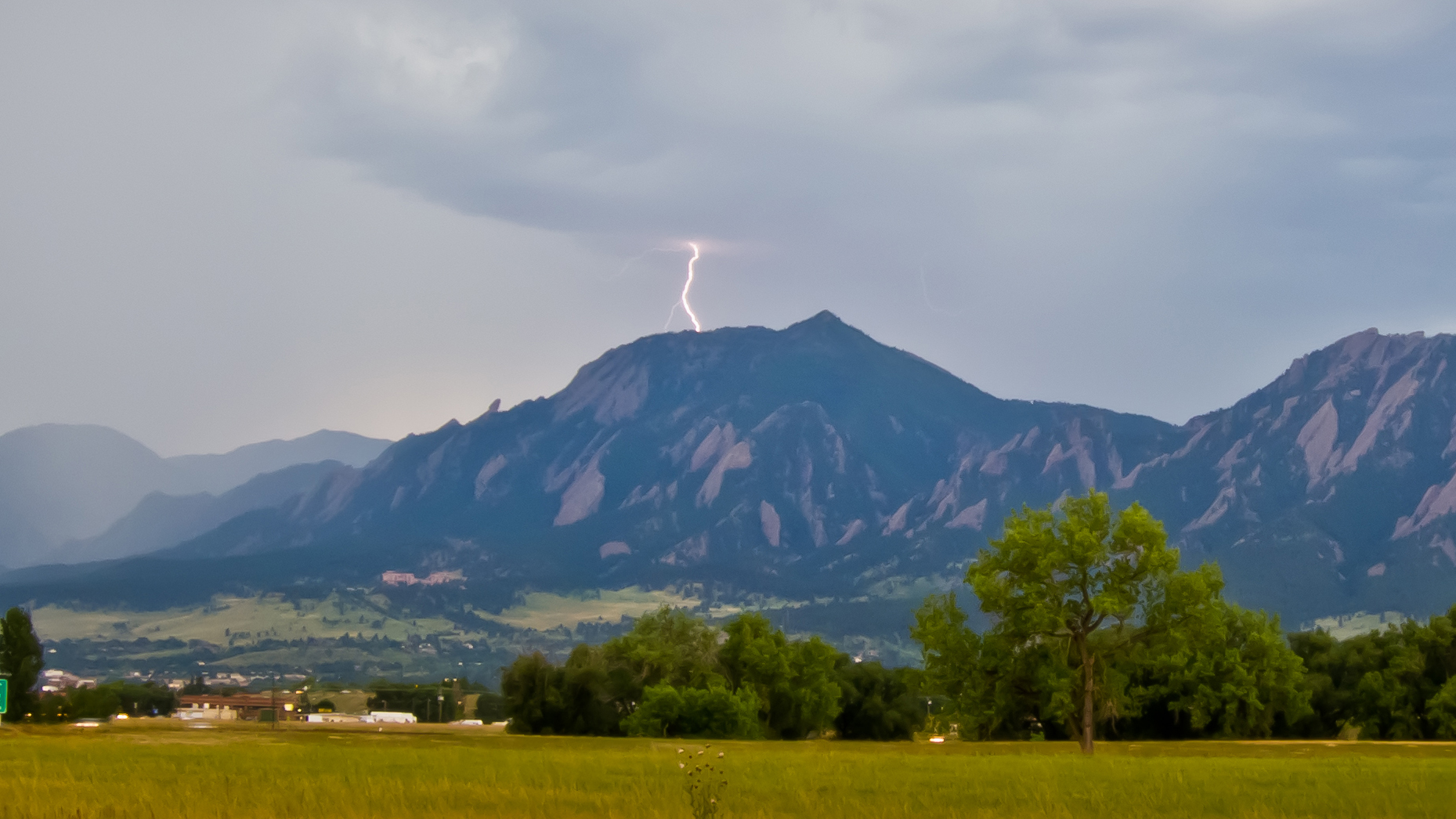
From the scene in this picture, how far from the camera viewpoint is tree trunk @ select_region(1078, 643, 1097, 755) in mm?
68688

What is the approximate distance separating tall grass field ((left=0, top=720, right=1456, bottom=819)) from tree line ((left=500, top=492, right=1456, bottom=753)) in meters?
13.9

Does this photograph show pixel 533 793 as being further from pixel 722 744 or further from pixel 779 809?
pixel 722 744

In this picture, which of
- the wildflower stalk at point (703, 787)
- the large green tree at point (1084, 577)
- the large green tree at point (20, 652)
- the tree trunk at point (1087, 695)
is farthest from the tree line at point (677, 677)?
the wildflower stalk at point (703, 787)

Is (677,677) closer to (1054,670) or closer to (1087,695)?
(1054,670)

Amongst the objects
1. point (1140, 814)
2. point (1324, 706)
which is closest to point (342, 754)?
point (1140, 814)

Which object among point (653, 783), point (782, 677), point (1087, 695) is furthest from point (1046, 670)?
point (782, 677)

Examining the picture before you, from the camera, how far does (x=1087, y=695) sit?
7156 cm

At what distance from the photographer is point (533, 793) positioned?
32.9m

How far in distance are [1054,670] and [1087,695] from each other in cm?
509

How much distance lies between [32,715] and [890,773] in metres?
125

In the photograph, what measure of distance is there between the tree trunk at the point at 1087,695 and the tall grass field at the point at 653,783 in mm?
10744

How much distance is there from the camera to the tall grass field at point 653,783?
96.0 feet

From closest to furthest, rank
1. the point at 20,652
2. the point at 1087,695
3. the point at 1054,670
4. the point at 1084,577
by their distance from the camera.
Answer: the point at 1084,577
the point at 1087,695
the point at 1054,670
the point at 20,652

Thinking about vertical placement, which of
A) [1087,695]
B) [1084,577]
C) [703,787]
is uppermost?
[1084,577]
